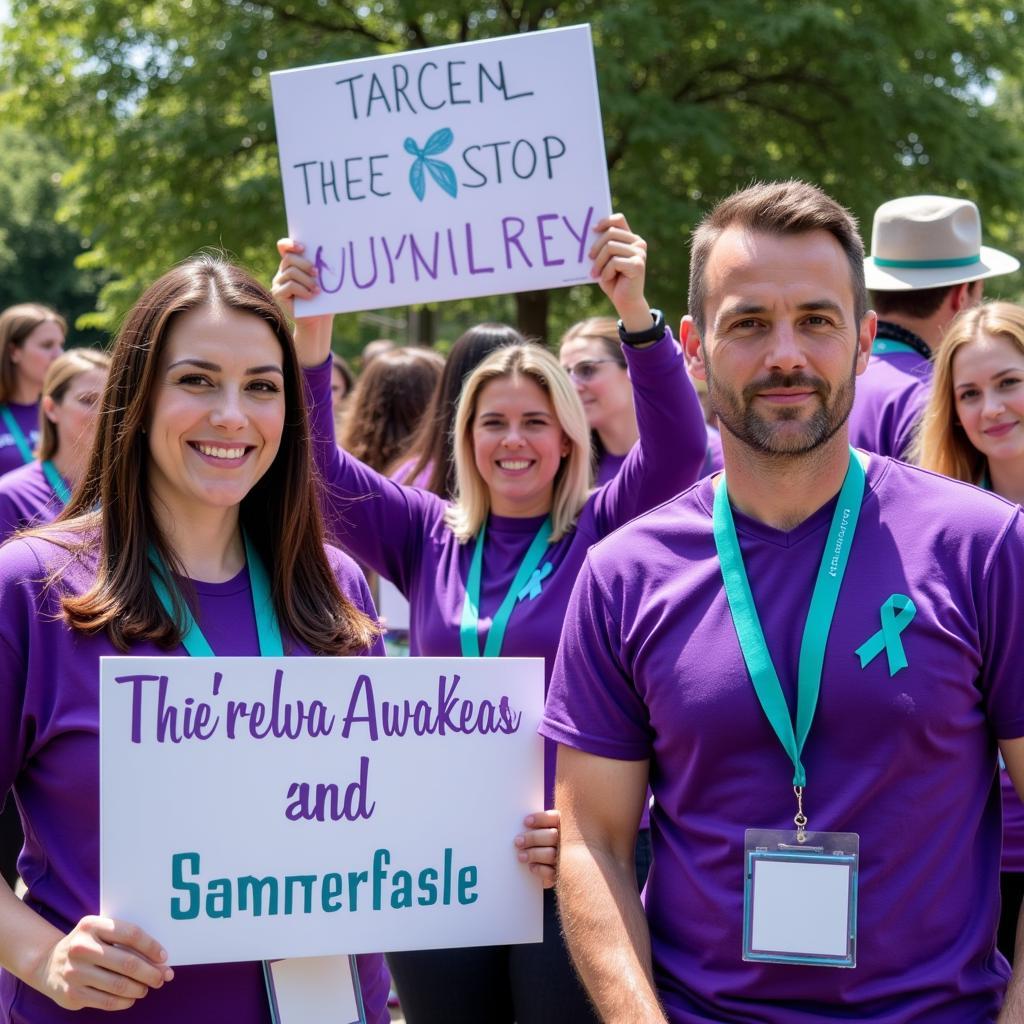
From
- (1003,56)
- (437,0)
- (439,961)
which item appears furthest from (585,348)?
(1003,56)

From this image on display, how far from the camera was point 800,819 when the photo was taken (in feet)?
7.46

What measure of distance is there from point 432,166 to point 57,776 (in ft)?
6.52

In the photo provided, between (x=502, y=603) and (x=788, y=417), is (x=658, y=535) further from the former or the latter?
(x=502, y=603)

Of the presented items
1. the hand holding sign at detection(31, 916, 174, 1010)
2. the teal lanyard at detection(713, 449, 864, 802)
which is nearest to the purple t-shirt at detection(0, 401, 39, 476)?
the hand holding sign at detection(31, 916, 174, 1010)

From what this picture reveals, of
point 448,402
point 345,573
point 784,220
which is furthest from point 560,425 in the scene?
point 784,220

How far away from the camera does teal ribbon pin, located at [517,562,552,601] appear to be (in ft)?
12.1

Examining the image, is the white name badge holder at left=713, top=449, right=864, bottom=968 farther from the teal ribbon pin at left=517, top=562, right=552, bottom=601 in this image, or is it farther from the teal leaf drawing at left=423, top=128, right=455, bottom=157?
the teal leaf drawing at left=423, top=128, right=455, bottom=157

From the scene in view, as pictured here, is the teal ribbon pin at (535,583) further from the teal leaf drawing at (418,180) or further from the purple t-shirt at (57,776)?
the purple t-shirt at (57,776)

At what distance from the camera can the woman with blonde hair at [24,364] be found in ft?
23.9

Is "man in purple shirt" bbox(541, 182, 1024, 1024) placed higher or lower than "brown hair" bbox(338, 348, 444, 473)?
lower

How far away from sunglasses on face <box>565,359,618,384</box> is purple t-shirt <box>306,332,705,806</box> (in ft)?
4.88

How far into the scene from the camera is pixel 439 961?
3.49 meters

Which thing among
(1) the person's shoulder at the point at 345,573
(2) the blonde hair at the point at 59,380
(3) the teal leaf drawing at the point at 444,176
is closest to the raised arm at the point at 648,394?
(3) the teal leaf drawing at the point at 444,176

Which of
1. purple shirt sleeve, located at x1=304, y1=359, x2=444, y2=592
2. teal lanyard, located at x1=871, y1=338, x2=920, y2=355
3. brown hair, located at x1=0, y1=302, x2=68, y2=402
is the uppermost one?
brown hair, located at x1=0, y1=302, x2=68, y2=402
